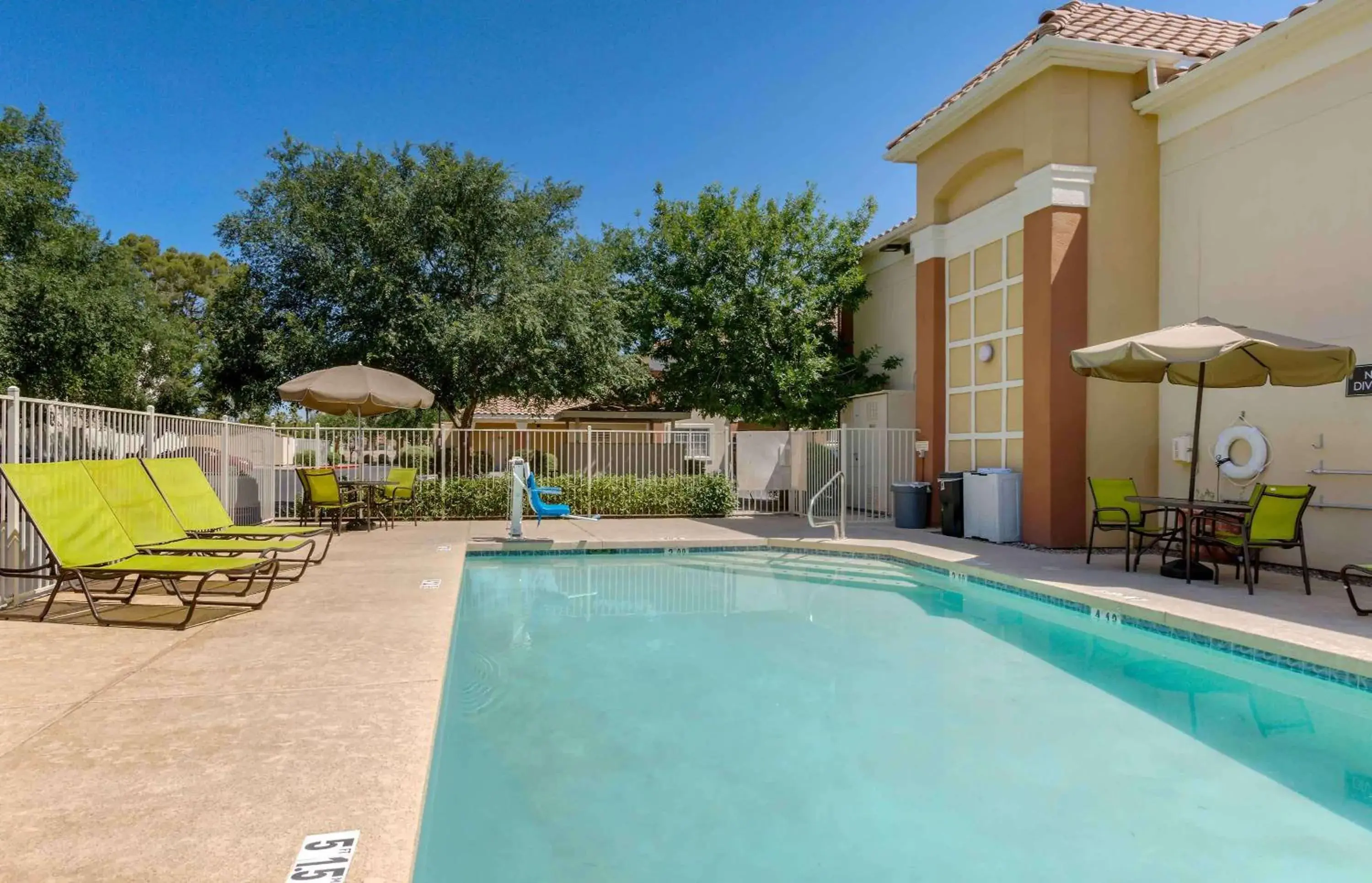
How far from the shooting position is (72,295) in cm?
1625

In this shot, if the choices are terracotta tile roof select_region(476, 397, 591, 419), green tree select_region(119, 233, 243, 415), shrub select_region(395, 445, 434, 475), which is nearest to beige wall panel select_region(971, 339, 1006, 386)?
shrub select_region(395, 445, 434, 475)

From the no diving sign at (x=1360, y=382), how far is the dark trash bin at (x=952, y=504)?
14.4 ft

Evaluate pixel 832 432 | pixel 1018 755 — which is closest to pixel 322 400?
pixel 832 432

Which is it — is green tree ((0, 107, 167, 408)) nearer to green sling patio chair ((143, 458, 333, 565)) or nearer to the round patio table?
the round patio table

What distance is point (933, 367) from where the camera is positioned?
11.7 meters

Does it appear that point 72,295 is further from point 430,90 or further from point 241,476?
point 241,476

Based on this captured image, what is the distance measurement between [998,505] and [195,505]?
30.5 feet

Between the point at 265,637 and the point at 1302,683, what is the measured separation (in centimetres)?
652

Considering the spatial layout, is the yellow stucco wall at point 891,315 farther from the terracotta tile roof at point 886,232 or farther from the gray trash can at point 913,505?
the gray trash can at point 913,505

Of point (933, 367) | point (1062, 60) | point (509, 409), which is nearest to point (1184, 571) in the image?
point (933, 367)

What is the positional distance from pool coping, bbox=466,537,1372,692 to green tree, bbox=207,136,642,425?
6.06 metres

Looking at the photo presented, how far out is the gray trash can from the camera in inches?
452

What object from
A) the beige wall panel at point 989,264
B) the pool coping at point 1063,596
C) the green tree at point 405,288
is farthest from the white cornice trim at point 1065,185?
the green tree at point 405,288

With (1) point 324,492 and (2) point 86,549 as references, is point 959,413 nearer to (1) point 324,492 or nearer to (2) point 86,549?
(1) point 324,492
